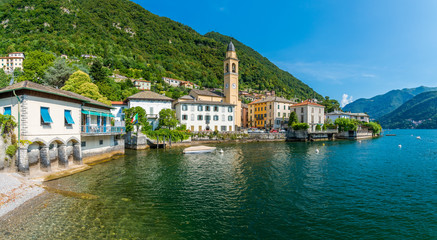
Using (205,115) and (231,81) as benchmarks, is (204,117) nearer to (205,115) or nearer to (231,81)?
(205,115)

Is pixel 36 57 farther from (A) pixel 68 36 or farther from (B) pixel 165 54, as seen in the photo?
(B) pixel 165 54

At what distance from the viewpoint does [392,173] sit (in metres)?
22.6

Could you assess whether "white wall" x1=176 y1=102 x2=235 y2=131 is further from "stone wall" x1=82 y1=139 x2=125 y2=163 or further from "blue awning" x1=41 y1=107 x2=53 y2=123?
"blue awning" x1=41 y1=107 x2=53 y2=123

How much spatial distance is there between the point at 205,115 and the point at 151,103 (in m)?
15.0

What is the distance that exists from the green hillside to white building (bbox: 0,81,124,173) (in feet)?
328

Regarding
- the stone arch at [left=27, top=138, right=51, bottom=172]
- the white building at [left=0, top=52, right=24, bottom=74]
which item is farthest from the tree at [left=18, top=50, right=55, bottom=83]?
the white building at [left=0, top=52, right=24, bottom=74]

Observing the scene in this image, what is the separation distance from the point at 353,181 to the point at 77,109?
2770cm

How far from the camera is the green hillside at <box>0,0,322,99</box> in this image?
117188mm

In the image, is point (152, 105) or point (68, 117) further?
point (152, 105)

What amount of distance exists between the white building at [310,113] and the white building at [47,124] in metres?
63.0

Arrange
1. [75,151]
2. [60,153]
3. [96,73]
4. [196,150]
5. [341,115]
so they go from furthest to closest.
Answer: [341,115]
[96,73]
[196,150]
[75,151]
[60,153]

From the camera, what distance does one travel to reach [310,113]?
70812 millimetres

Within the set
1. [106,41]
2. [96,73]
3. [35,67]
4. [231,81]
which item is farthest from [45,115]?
[106,41]

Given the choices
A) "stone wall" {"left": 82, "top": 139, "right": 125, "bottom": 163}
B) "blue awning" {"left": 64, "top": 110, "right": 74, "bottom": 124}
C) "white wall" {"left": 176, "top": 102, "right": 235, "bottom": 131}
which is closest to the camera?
"blue awning" {"left": 64, "top": 110, "right": 74, "bottom": 124}
